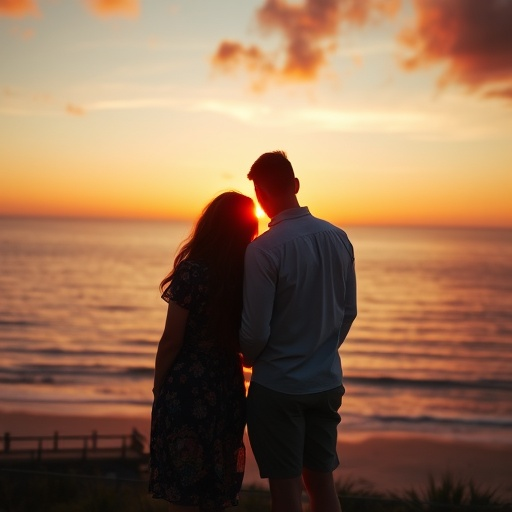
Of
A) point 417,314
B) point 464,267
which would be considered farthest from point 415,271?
point 417,314

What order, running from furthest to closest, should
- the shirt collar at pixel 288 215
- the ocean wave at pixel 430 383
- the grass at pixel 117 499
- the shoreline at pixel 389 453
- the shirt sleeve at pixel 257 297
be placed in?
the ocean wave at pixel 430 383 < the shoreline at pixel 389 453 < the grass at pixel 117 499 < the shirt collar at pixel 288 215 < the shirt sleeve at pixel 257 297

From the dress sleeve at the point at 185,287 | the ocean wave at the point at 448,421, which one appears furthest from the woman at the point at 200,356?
the ocean wave at the point at 448,421

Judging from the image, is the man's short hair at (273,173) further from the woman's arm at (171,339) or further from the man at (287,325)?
the woman's arm at (171,339)

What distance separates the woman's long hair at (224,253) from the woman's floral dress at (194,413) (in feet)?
0.13

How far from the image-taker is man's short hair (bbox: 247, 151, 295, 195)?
2.81 m

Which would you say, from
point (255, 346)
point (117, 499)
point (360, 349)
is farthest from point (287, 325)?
point (360, 349)

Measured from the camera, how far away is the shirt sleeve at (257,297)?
274cm

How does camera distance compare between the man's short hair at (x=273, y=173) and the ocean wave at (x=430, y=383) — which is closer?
the man's short hair at (x=273, y=173)

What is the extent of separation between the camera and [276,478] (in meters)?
2.82

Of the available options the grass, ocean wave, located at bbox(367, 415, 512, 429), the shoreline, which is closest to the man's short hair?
the grass

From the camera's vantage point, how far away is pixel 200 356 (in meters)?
2.87

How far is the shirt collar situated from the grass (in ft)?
7.18

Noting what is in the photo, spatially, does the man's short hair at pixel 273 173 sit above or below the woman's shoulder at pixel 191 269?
above

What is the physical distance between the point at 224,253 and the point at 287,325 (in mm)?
370
